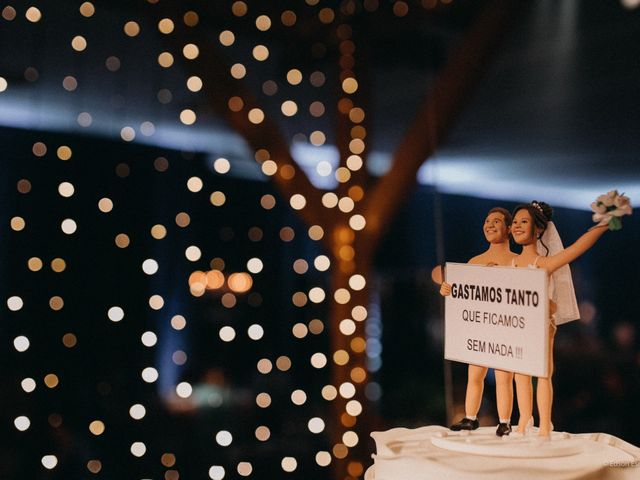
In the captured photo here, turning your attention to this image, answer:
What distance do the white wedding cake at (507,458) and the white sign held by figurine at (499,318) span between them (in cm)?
15

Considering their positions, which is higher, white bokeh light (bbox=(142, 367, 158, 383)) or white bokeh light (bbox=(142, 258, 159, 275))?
white bokeh light (bbox=(142, 258, 159, 275))

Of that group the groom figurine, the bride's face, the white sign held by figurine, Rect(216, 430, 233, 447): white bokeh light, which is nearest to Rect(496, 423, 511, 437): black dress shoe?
the groom figurine

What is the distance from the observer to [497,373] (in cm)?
145

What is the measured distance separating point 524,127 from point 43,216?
1395 millimetres

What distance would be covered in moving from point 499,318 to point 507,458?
273mm

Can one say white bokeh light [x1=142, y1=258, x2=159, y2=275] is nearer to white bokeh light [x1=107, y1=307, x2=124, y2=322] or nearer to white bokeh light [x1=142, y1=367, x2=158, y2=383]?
white bokeh light [x1=107, y1=307, x2=124, y2=322]

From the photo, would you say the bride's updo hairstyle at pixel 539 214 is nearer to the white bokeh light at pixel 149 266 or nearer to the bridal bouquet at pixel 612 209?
the bridal bouquet at pixel 612 209

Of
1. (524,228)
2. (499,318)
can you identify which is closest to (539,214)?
(524,228)

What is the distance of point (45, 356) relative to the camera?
2039 millimetres

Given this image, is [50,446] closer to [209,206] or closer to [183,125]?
[209,206]

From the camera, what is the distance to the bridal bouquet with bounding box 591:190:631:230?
4.29 feet


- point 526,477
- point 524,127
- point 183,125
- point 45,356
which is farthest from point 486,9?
point 45,356

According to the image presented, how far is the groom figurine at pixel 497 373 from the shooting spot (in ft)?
4.73

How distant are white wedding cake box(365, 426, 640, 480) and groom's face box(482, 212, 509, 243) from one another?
406 millimetres
